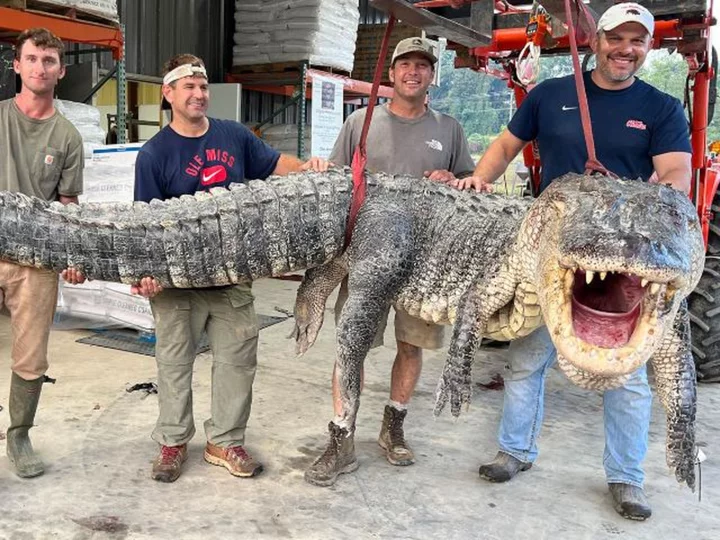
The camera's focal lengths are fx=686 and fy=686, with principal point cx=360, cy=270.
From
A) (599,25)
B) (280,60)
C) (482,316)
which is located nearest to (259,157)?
(482,316)

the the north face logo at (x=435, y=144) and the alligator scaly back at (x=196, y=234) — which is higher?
the the north face logo at (x=435, y=144)

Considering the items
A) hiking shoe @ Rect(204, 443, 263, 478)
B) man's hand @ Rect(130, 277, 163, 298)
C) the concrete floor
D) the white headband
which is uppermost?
the white headband

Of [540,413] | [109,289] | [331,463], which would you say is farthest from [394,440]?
[109,289]

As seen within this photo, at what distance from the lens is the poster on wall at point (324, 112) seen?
758cm

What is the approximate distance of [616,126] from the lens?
8.79 ft

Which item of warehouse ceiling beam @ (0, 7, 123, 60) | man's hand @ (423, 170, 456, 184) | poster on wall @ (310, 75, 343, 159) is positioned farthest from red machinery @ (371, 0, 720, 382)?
poster on wall @ (310, 75, 343, 159)

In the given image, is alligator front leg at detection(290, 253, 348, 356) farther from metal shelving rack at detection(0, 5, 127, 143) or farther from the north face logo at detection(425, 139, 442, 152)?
metal shelving rack at detection(0, 5, 127, 143)

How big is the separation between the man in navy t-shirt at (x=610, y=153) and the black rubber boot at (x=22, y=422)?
1989 millimetres

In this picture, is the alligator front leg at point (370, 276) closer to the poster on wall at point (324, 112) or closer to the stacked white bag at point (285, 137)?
the poster on wall at point (324, 112)

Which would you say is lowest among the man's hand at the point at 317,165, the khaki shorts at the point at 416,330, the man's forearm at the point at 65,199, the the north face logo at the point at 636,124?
the khaki shorts at the point at 416,330

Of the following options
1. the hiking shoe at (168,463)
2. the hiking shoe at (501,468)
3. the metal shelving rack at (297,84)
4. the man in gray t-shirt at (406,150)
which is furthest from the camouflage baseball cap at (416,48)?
the metal shelving rack at (297,84)

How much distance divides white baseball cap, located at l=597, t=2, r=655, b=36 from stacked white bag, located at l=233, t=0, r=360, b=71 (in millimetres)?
5303

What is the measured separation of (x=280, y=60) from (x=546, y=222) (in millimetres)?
6319

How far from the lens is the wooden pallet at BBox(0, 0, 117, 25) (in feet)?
15.4
